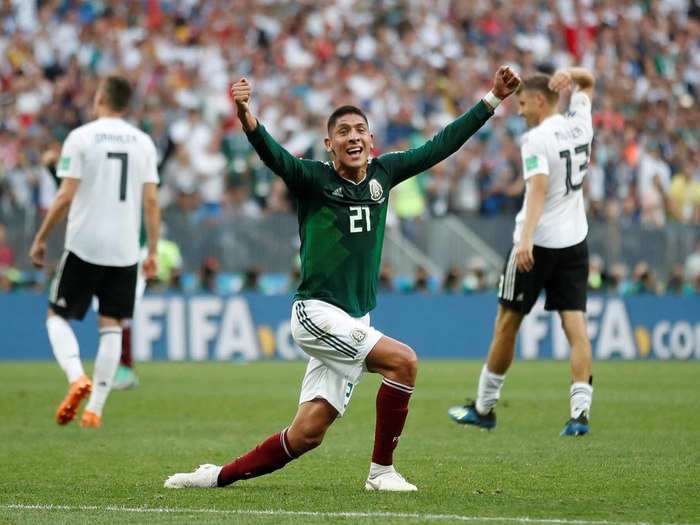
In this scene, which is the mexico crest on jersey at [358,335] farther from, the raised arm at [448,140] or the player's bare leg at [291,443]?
the raised arm at [448,140]

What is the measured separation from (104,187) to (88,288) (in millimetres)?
759

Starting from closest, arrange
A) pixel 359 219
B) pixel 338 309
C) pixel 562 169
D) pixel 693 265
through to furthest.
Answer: pixel 338 309 → pixel 359 219 → pixel 562 169 → pixel 693 265

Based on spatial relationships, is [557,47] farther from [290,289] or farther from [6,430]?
[6,430]

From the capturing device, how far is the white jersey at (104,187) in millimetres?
10609

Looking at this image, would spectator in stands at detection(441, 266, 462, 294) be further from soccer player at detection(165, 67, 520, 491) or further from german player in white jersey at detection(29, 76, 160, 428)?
soccer player at detection(165, 67, 520, 491)

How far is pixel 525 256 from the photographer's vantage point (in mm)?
9688

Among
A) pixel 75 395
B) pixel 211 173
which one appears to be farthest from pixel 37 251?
pixel 211 173

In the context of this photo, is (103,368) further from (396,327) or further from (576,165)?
(396,327)

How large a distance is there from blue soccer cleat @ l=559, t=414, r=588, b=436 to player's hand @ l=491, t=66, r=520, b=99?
124 inches

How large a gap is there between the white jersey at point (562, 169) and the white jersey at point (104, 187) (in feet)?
9.42

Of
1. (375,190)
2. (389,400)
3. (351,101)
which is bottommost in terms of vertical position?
(389,400)

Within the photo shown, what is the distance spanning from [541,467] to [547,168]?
269 centimetres

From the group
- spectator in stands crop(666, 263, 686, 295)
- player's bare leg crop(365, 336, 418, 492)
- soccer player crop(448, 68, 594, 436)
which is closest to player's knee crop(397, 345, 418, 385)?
player's bare leg crop(365, 336, 418, 492)

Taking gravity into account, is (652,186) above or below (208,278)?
above
